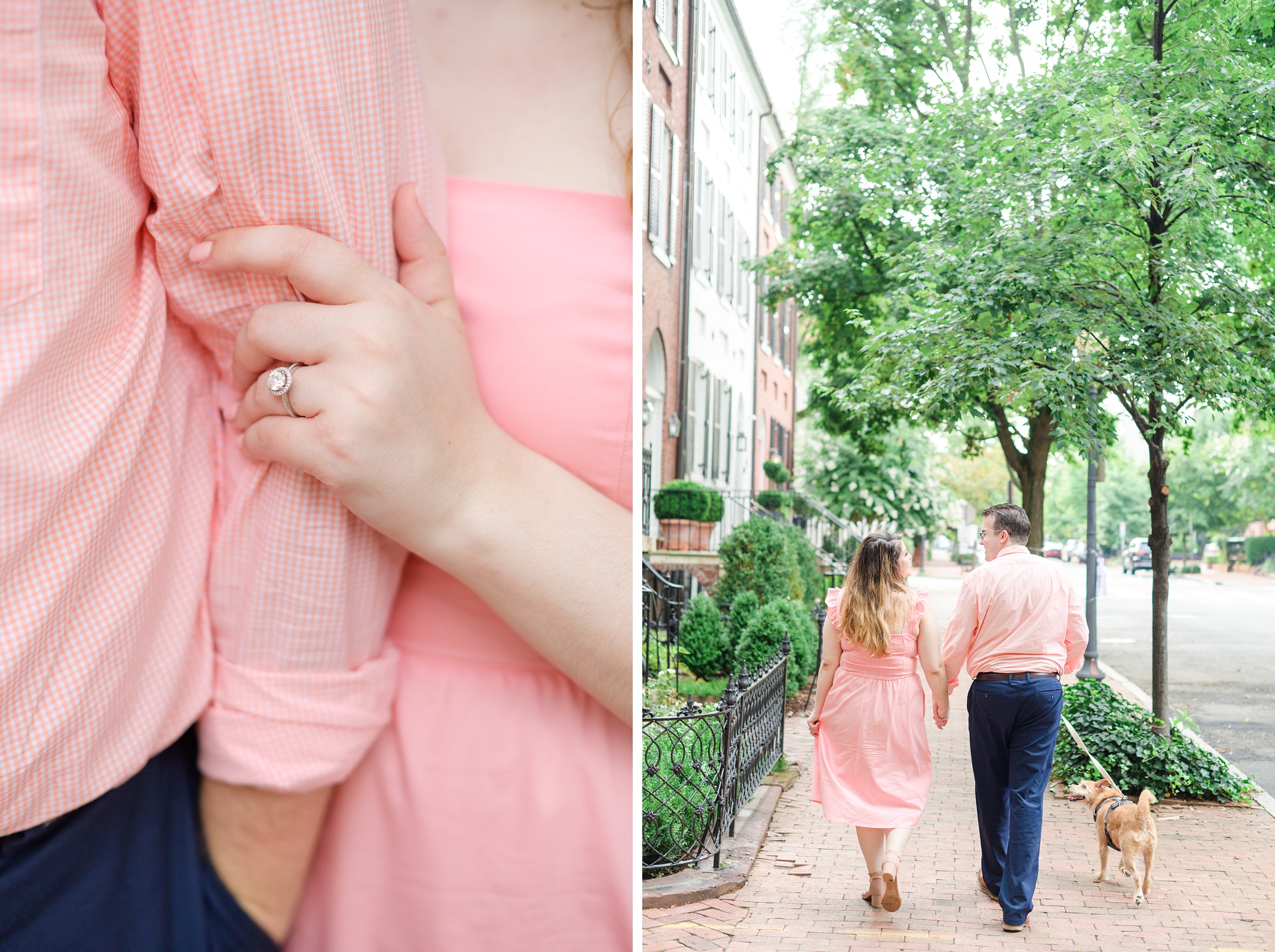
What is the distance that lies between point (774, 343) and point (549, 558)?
1.35 metres

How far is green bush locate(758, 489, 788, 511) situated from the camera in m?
2.41

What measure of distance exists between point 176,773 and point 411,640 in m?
0.27

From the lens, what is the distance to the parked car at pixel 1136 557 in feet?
6.27

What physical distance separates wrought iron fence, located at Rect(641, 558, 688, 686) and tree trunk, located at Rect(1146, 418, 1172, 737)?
3.26ft

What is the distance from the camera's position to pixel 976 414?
77.3 inches

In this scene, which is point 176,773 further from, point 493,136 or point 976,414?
point 976,414

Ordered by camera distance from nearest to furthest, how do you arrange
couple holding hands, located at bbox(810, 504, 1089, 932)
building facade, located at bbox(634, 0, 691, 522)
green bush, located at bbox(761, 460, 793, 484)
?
building facade, located at bbox(634, 0, 691, 522) < couple holding hands, located at bbox(810, 504, 1089, 932) < green bush, located at bbox(761, 460, 793, 484)

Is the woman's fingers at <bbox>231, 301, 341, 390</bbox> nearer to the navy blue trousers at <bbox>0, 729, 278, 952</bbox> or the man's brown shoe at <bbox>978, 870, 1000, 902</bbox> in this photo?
the navy blue trousers at <bbox>0, 729, 278, 952</bbox>

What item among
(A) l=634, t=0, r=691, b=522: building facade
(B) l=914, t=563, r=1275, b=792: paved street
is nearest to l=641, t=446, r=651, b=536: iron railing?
(A) l=634, t=0, r=691, b=522: building facade

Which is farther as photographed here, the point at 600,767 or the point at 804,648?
the point at 804,648

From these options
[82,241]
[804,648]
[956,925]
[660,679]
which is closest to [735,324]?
[660,679]

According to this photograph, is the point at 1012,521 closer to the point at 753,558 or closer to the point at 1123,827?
the point at 1123,827

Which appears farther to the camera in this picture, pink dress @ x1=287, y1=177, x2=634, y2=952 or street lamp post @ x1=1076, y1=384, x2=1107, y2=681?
street lamp post @ x1=1076, y1=384, x2=1107, y2=681

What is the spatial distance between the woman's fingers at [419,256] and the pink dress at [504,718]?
6 centimetres
